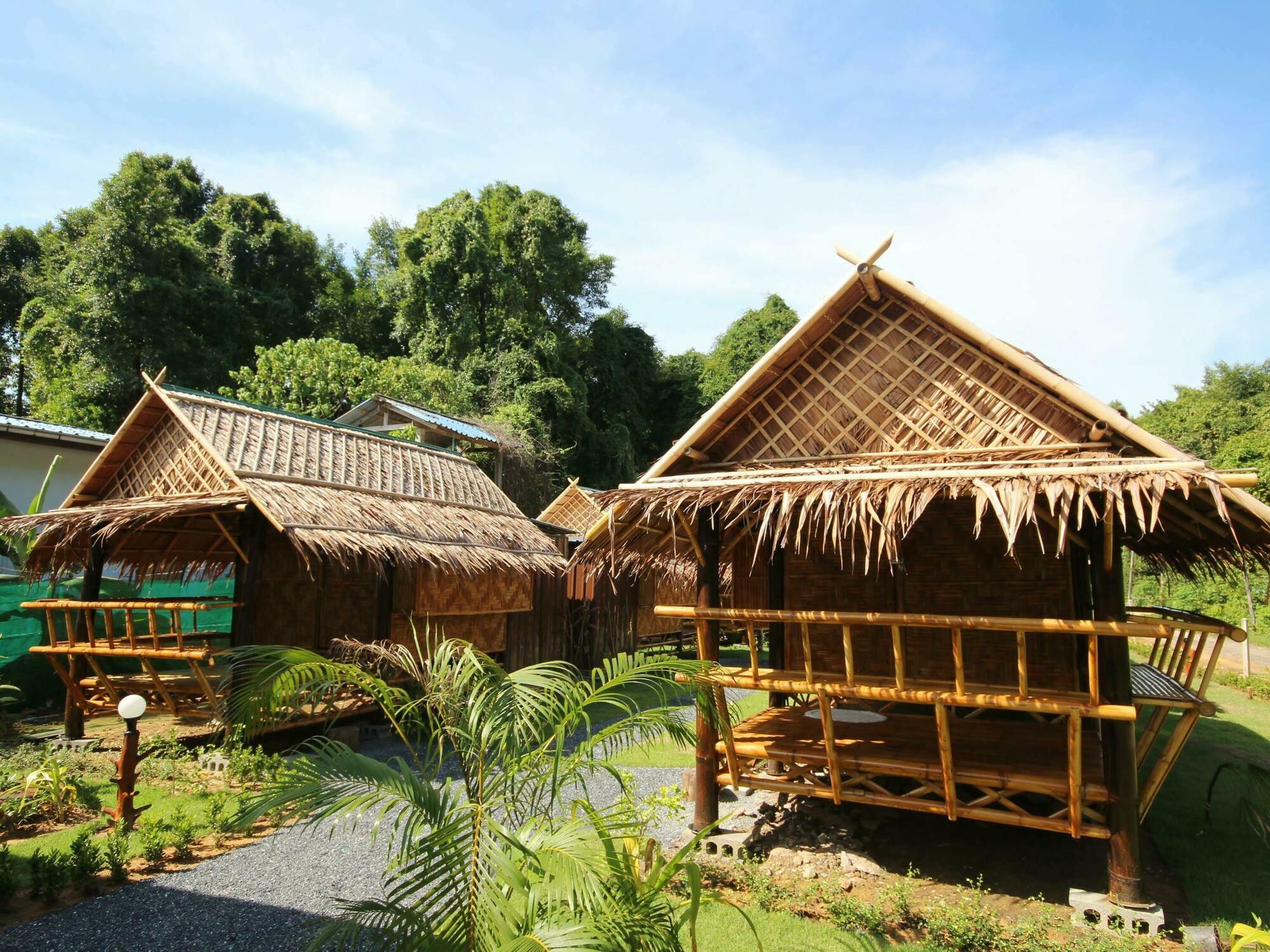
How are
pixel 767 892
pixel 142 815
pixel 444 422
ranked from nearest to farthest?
pixel 767 892 < pixel 142 815 < pixel 444 422

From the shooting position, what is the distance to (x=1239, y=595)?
860 inches

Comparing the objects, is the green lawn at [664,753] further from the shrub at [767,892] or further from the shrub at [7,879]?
the shrub at [7,879]

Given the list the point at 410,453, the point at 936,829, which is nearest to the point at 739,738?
the point at 936,829

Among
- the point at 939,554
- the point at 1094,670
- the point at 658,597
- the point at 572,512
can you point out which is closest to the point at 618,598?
the point at 658,597

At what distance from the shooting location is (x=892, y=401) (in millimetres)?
5793

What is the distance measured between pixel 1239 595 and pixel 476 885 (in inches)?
1026

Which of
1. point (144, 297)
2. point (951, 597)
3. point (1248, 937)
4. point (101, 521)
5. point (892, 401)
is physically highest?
point (144, 297)

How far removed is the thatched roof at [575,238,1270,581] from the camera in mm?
4516

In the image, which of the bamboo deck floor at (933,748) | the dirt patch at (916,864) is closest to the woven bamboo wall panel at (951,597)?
the bamboo deck floor at (933,748)

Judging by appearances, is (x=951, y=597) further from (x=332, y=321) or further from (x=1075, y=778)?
(x=332, y=321)

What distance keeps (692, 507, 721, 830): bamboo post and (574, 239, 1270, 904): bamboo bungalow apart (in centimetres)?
Answer: 2

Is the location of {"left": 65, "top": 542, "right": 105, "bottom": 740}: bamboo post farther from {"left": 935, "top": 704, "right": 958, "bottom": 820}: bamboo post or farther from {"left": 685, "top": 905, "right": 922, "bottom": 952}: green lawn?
{"left": 935, "top": 704, "right": 958, "bottom": 820}: bamboo post

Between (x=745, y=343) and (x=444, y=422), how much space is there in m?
20.2

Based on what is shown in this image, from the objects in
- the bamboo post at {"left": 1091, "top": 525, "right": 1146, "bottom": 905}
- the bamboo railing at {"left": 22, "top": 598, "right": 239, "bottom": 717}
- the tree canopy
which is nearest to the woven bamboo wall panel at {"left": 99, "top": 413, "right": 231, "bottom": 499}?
the bamboo railing at {"left": 22, "top": 598, "right": 239, "bottom": 717}
